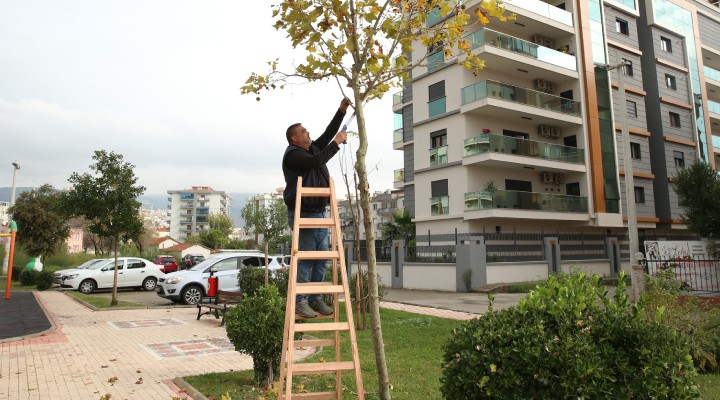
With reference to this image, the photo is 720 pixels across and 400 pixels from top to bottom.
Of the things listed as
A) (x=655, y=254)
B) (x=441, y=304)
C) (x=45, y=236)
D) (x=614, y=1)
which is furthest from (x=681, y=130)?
(x=45, y=236)

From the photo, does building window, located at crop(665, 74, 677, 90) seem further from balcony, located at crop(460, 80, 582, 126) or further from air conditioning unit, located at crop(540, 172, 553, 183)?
air conditioning unit, located at crop(540, 172, 553, 183)

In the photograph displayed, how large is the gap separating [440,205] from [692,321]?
18.4m

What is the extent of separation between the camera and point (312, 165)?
14.9ft

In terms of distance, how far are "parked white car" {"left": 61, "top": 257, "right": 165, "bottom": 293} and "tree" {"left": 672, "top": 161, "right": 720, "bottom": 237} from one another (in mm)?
24542

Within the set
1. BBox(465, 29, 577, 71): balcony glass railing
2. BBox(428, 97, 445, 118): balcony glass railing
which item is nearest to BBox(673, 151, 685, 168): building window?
BBox(465, 29, 577, 71): balcony glass railing

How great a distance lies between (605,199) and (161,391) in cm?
2585

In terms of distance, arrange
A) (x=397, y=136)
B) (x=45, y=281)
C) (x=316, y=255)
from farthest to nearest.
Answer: (x=397, y=136)
(x=45, y=281)
(x=316, y=255)

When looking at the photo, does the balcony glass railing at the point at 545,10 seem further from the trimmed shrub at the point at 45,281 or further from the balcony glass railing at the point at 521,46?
the trimmed shrub at the point at 45,281

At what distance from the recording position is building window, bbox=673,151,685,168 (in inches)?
1206

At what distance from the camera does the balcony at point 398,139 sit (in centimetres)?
3105

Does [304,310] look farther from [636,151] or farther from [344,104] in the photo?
[636,151]

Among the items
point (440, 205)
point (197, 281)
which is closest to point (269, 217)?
point (440, 205)

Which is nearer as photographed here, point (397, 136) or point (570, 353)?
point (570, 353)

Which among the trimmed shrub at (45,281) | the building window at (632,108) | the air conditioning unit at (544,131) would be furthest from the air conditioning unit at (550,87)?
the trimmed shrub at (45,281)
